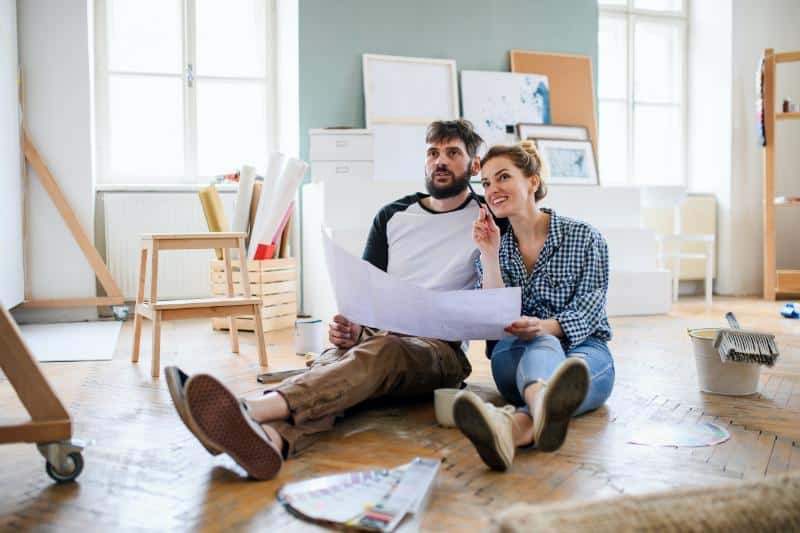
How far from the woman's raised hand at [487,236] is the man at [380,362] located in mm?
173

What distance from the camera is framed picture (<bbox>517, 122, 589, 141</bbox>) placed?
5.64 m

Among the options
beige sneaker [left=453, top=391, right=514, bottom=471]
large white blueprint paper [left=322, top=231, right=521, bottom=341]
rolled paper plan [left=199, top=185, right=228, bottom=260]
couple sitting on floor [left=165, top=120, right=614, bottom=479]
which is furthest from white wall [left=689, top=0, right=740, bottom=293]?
beige sneaker [left=453, top=391, right=514, bottom=471]

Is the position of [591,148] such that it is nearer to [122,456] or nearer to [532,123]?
[532,123]

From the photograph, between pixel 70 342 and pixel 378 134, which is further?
pixel 378 134

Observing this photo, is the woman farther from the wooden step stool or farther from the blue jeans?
the wooden step stool

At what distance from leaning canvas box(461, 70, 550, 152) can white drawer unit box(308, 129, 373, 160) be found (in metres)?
1.22

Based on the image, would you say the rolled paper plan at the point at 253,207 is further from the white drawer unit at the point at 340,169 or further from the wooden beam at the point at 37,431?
the wooden beam at the point at 37,431

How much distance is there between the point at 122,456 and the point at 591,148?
15.5 ft

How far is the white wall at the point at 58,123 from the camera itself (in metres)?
4.56

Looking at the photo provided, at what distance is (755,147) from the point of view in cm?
626

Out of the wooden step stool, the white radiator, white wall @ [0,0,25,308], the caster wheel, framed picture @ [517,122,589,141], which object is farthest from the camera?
framed picture @ [517,122,589,141]

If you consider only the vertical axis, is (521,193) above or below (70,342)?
above

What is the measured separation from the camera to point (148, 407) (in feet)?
7.87

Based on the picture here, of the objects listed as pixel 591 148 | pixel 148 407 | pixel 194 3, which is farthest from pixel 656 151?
pixel 148 407
